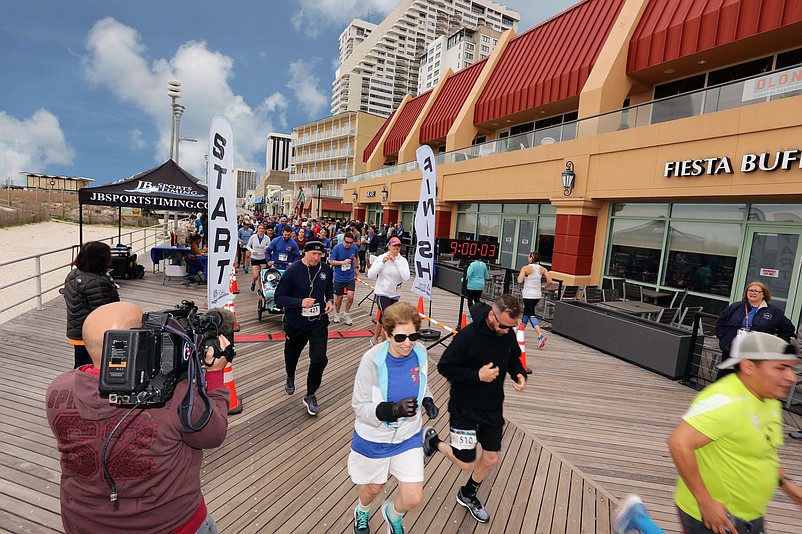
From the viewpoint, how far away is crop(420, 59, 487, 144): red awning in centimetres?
2208

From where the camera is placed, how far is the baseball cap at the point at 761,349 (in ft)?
6.51

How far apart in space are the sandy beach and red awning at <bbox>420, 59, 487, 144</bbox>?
1714cm

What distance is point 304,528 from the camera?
309 cm

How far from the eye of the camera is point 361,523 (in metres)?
2.91

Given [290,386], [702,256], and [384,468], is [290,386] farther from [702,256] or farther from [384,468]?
[702,256]

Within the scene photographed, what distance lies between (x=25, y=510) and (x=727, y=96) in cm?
1363

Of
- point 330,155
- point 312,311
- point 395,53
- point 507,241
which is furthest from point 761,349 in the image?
point 395,53

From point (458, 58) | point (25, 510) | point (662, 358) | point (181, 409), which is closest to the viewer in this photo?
point (181, 409)

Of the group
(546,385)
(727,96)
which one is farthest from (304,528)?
(727,96)

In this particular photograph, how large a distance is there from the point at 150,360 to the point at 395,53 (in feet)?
414

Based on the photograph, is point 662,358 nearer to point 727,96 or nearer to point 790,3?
point 727,96

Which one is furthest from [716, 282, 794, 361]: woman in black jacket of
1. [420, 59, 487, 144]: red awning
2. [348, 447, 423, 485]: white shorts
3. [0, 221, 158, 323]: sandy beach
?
[420, 59, 487, 144]: red awning

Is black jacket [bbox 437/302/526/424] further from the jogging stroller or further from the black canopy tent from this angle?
the black canopy tent

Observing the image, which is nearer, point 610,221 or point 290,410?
point 290,410
